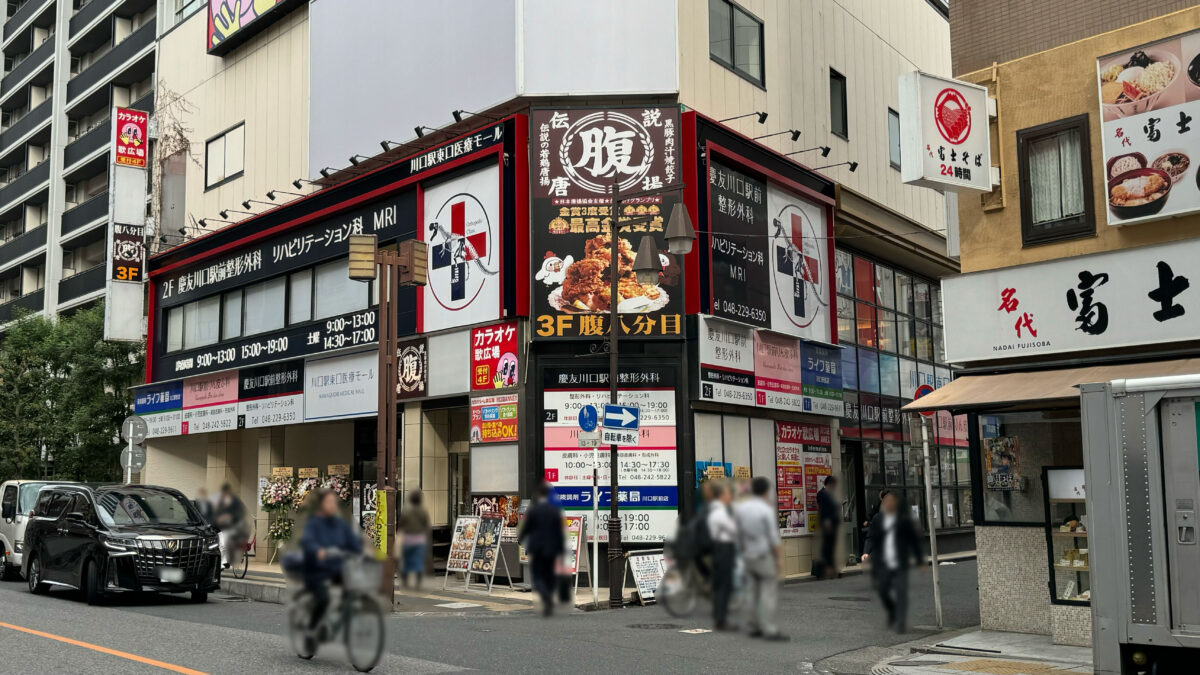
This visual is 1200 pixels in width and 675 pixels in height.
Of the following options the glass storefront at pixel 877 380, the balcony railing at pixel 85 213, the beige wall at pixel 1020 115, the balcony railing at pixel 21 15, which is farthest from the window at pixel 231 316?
the balcony railing at pixel 21 15

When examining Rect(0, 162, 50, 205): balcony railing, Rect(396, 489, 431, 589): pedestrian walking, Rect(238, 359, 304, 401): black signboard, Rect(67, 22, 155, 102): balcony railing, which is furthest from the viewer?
Rect(0, 162, 50, 205): balcony railing

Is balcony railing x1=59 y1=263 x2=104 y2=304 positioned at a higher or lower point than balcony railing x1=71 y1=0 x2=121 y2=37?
lower

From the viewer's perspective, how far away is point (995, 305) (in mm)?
19641

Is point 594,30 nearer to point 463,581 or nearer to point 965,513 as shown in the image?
point 463,581

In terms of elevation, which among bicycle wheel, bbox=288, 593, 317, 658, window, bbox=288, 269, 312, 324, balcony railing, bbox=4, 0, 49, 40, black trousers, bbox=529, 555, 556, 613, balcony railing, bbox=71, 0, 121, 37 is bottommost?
bicycle wheel, bbox=288, 593, 317, 658

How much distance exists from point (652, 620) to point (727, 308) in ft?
143

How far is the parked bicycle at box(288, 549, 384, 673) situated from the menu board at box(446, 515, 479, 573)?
5.48 meters

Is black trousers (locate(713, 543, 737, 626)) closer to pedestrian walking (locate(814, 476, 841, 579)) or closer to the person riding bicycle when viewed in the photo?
pedestrian walking (locate(814, 476, 841, 579))

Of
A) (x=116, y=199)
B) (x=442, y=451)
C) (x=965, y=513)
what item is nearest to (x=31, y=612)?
(x=965, y=513)

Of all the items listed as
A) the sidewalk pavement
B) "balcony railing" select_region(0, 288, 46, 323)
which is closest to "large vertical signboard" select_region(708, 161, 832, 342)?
the sidewalk pavement

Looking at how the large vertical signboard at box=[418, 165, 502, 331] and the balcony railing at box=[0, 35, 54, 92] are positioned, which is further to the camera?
the balcony railing at box=[0, 35, 54, 92]

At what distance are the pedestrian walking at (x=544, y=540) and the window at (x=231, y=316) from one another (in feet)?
19.0

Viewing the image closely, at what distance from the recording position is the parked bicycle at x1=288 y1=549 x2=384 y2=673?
254 centimetres

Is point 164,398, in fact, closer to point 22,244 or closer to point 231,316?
point 231,316
